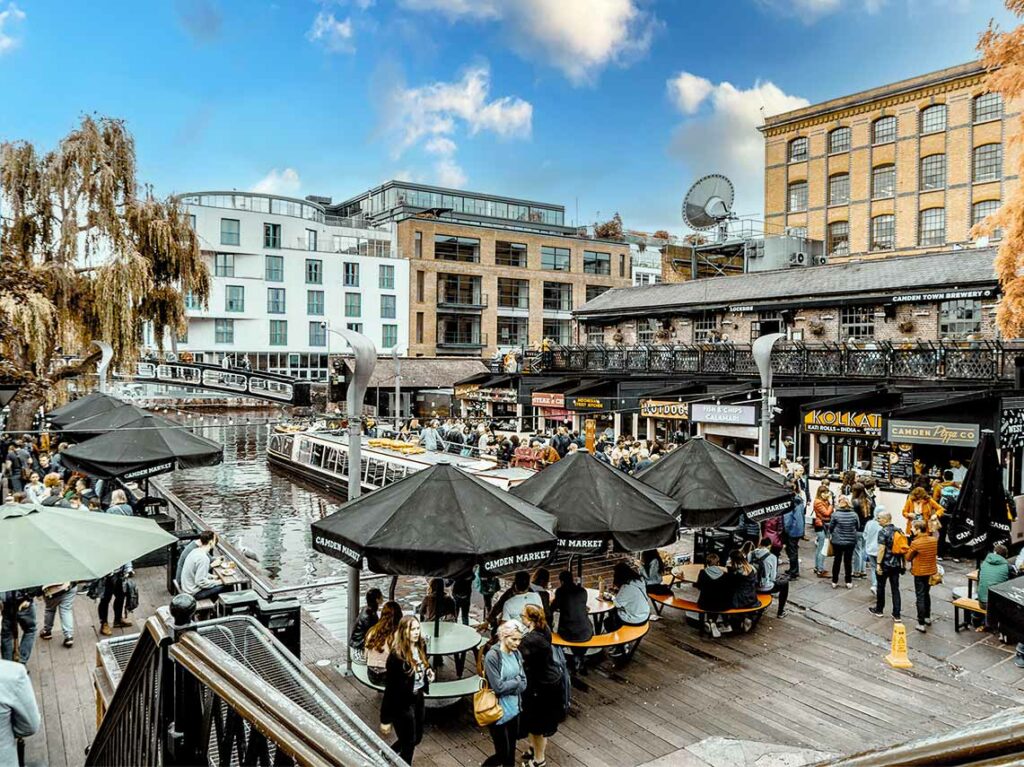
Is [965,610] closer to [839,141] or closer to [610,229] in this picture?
[839,141]

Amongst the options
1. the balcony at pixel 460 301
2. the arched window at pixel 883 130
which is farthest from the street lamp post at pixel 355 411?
the balcony at pixel 460 301

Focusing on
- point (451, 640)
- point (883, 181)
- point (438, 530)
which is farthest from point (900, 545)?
point (883, 181)

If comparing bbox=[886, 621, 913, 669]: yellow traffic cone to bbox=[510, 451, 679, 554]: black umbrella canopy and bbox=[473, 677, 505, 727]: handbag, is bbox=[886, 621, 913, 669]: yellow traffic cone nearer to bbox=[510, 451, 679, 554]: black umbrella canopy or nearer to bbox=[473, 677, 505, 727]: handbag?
bbox=[510, 451, 679, 554]: black umbrella canopy

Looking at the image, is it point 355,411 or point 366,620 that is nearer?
point 366,620

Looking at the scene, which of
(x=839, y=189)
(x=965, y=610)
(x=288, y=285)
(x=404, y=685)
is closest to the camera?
(x=404, y=685)

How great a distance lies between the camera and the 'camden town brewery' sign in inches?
830

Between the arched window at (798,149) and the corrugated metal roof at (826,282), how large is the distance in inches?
806

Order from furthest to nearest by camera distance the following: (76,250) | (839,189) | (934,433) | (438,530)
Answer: (839,189)
(76,250)
(934,433)
(438,530)

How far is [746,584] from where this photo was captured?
11.2 meters

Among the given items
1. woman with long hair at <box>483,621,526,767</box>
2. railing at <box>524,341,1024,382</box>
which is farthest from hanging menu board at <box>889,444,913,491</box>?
woman with long hair at <box>483,621,526,767</box>

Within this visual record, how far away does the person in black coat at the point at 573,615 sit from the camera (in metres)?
9.50

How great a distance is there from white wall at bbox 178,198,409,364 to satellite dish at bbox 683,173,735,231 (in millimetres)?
30130

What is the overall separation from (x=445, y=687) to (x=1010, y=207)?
15.3 m

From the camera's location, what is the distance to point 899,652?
1038 centimetres
